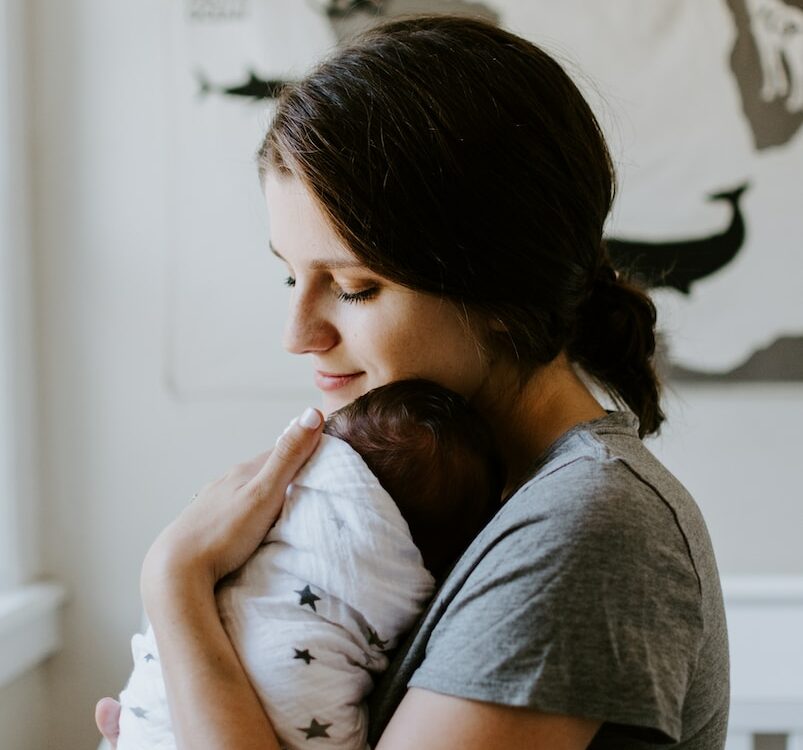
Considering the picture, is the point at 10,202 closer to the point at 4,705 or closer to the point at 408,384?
the point at 4,705

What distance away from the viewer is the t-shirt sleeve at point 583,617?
698mm

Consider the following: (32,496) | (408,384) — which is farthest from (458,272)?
(32,496)

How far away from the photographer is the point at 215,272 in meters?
2.14

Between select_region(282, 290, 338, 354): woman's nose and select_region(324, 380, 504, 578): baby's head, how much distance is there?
0.08 metres

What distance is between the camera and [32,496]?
2.14 m

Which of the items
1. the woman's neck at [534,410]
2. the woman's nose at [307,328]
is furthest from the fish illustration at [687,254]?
the woman's nose at [307,328]

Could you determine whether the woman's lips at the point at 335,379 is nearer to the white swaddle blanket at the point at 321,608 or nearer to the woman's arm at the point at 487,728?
the white swaddle blanket at the point at 321,608

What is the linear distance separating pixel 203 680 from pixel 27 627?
4.60ft

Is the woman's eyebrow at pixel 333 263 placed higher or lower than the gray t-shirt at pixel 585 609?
higher

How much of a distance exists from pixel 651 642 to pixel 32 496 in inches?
68.9

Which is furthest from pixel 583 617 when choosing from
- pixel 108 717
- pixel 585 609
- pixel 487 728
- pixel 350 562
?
pixel 108 717

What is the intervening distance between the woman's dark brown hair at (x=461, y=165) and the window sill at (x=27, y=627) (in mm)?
1402

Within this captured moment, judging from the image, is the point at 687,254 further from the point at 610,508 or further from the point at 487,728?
the point at 487,728

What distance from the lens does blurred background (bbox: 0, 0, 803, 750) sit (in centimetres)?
207
